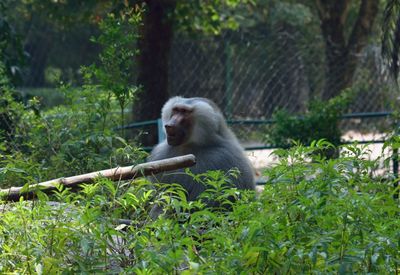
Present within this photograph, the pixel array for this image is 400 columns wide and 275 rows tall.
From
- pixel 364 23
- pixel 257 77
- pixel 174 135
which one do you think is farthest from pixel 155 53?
pixel 364 23

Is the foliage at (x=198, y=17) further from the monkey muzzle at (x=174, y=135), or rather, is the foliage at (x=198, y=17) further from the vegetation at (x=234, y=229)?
the vegetation at (x=234, y=229)

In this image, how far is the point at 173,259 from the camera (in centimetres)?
296

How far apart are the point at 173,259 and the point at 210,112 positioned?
139 inches

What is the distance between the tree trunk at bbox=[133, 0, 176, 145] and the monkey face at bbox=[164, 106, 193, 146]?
4111 mm

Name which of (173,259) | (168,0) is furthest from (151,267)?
(168,0)

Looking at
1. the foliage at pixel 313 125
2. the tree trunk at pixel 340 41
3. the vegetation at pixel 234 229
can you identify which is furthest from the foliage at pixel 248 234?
the tree trunk at pixel 340 41

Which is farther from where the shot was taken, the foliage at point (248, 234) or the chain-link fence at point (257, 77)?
the chain-link fence at point (257, 77)

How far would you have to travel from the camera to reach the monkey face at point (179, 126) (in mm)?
6387

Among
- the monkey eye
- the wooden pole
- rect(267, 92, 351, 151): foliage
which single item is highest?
the wooden pole

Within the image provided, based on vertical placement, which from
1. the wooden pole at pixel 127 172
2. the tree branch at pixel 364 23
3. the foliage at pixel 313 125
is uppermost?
the wooden pole at pixel 127 172

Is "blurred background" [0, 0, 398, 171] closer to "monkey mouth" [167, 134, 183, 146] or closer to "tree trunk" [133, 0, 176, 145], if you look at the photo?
"tree trunk" [133, 0, 176, 145]

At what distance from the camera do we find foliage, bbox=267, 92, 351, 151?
9047mm

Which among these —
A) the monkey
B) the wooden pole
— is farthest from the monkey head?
the wooden pole

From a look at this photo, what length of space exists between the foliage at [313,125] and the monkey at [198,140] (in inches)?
104
